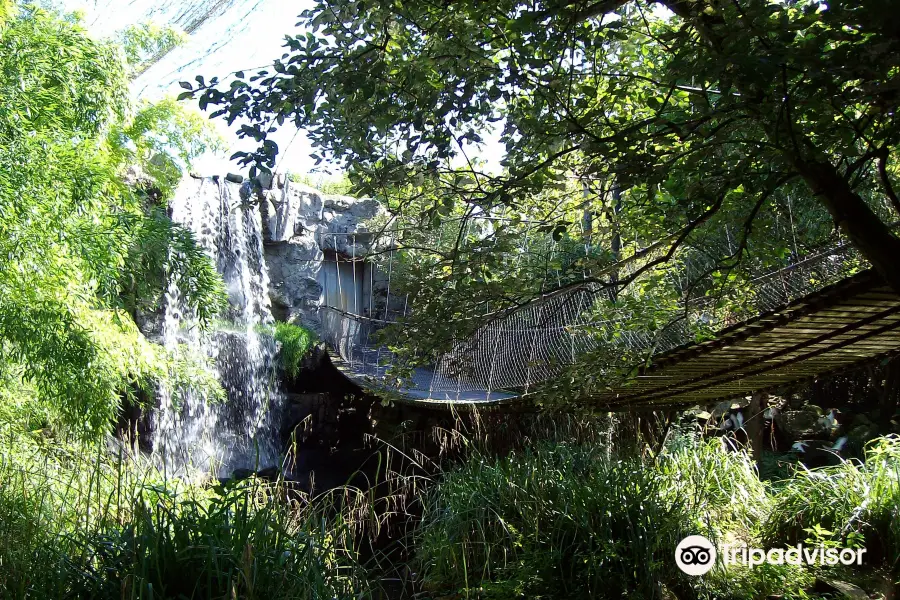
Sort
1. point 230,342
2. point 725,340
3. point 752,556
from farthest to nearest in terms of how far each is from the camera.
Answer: point 230,342
point 752,556
point 725,340

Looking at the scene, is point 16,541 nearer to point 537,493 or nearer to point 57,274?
point 57,274

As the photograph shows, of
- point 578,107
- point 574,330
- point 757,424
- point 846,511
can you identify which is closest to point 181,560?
point 578,107

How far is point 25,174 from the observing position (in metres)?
2.96

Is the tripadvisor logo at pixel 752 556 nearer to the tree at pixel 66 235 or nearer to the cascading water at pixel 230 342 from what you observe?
the tree at pixel 66 235

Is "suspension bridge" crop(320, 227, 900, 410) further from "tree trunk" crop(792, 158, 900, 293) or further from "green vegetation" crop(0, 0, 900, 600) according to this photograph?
"tree trunk" crop(792, 158, 900, 293)

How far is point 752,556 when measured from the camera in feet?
10.4

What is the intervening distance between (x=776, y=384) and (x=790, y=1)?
2.01m

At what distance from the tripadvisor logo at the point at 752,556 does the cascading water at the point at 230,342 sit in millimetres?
4212

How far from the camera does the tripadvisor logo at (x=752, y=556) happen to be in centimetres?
302

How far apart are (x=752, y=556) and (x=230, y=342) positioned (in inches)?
217

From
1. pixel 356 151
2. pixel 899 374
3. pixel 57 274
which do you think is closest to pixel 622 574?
pixel 356 151

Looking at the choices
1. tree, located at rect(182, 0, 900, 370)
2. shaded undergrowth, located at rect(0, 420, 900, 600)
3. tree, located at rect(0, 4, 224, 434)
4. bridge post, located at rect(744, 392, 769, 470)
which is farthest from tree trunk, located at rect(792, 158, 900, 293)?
bridge post, located at rect(744, 392, 769, 470)

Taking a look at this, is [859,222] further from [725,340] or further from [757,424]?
[757,424]

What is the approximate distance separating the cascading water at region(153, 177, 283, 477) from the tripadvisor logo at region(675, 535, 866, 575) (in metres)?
4.21
